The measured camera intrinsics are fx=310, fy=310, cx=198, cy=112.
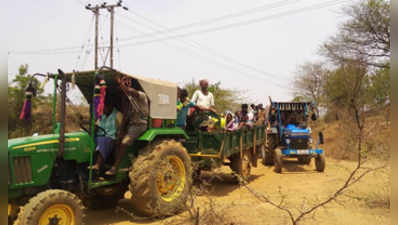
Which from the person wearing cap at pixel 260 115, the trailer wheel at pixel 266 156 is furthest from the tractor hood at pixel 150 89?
the person wearing cap at pixel 260 115

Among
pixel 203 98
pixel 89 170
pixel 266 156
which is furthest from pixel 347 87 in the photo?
pixel 89 170

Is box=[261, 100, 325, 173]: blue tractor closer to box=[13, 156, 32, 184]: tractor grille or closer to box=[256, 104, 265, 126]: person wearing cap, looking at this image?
box=[256, 104, 265, 126]: person wearing cap

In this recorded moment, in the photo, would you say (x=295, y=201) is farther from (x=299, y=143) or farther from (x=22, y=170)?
(x=22, y=170)

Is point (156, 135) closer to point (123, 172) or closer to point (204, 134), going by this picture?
point (123, 172)

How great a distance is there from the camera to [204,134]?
7164mm

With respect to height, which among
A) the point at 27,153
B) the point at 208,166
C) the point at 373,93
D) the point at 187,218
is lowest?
the point at 187,218

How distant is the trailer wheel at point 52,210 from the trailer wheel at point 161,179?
40.8 inches

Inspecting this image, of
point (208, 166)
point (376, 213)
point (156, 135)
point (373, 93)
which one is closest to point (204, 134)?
point (208, 166)

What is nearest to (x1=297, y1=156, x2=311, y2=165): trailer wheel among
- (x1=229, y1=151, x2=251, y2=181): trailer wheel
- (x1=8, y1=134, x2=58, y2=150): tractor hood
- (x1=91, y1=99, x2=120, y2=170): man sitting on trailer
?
(x1=229, y1=151, x2=251, y2=181): trailer wheel

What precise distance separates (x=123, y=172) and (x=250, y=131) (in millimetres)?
4799

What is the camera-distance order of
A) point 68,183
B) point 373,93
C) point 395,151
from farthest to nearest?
point 373,93 < point 68,183 < point 395,151

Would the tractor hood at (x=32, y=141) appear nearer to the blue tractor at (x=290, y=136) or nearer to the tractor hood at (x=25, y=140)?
the tractor hood at (x=25, y=140)

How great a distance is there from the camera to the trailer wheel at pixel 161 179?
196 inches

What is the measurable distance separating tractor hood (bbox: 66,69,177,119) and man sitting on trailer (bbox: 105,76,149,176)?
4.7 inches
